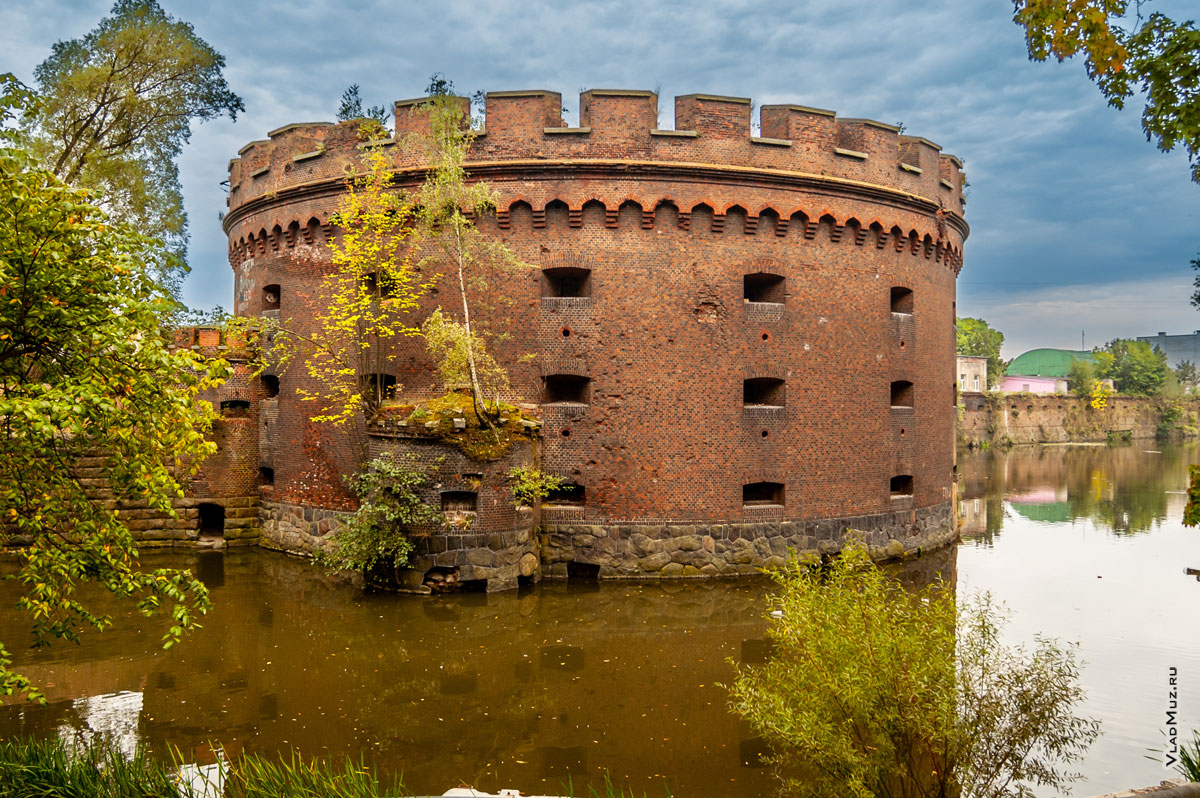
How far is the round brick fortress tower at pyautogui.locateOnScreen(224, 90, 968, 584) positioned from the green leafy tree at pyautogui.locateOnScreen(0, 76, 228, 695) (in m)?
7.69

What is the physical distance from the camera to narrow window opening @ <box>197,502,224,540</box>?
15.8m

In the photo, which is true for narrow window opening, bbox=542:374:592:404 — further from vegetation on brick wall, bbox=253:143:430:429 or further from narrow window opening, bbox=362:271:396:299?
narrow window opening, bbox=362:271:396:299

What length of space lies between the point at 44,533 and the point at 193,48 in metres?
17.4

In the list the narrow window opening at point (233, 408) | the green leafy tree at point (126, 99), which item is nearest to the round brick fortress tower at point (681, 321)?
the narrow window opening at point (233, 408)

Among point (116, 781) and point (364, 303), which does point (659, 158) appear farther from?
point (116, 781)

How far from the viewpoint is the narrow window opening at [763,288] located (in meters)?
14.0

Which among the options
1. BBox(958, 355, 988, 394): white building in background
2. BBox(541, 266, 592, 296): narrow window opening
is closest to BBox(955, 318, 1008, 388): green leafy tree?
BBox(958, 355, 988, 394): white building in background

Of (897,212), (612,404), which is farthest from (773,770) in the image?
(897,212)

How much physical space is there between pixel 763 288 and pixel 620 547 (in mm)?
5387

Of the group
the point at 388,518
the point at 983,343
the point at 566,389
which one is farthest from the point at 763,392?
the point at 983,343

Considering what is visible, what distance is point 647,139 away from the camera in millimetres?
13445

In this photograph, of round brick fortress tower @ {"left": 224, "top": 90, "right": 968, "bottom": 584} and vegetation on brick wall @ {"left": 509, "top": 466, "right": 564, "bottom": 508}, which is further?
round brick fortress tower @ {"left": 224, "top": 90, "right": 968, "bottom": 584}

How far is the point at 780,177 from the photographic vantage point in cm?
1373

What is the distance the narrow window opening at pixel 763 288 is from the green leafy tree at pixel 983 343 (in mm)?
54697
